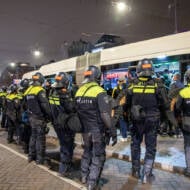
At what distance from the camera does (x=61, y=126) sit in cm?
491

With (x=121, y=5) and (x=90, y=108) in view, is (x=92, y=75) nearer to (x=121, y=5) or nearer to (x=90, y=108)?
(x=90, y=108)

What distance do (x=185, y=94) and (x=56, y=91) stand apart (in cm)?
240

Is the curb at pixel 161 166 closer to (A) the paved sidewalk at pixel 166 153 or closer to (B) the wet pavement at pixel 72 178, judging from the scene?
(A) the paved sidewalk at pixel 166 153

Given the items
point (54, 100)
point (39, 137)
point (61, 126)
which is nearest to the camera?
point (61, 126)

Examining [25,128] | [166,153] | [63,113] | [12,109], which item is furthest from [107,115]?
[12,109]

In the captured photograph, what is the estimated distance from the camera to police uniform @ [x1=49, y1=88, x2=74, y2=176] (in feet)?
16.2

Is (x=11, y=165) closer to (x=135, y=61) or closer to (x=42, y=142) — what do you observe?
(x=42, y=142)

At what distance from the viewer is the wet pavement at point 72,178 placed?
457 cm

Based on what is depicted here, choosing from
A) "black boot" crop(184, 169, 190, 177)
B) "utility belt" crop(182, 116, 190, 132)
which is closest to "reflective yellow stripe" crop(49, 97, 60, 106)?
"utility belt" crop(182, 116, 190, 132)

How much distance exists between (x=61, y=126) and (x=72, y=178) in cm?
103

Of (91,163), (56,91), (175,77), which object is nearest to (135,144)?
(91,163)

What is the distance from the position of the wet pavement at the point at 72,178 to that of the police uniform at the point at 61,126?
28cm

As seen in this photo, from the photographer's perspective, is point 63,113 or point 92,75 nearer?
point 92,75

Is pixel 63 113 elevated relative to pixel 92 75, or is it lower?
lower
